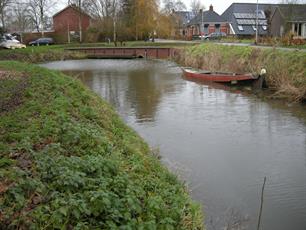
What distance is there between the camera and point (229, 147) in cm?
1181

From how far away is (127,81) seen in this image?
28438 millimetres

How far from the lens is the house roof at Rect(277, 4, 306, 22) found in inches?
1996

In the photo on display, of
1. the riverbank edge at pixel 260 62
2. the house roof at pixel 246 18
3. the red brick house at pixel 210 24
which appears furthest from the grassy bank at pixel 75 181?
the red brick house at pixel 210 24

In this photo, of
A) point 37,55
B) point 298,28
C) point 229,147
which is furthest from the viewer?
point 298,28

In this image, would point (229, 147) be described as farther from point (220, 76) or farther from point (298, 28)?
point (298, 28)

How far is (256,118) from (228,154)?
532 centimetres

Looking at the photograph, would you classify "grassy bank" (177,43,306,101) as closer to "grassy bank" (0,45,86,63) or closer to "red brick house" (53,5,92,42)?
"grassy bank" (0,45,86,63)

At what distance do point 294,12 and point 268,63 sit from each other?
105 ft

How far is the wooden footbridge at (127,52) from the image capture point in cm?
4853

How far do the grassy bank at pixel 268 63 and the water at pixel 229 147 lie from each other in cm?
182

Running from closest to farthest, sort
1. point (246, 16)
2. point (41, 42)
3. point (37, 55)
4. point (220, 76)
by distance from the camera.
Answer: point (220, 76) < point (37, 55) < point (41, 42) < point (246, 16)

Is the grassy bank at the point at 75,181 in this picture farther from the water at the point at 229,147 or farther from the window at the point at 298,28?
the window at the point at 298,28

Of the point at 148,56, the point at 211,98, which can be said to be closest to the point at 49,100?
the point at 211,98

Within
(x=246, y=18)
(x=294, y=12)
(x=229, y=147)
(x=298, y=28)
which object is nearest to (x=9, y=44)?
(x=294, y=12)
